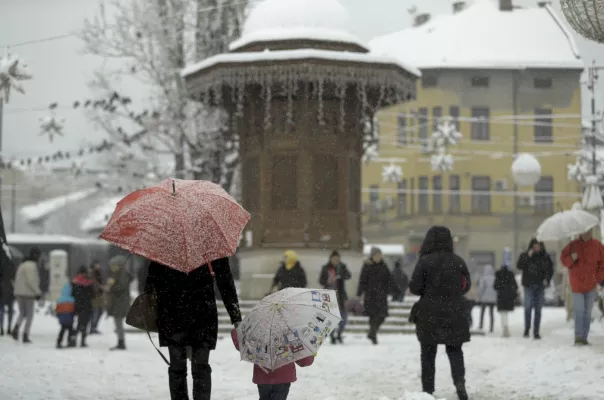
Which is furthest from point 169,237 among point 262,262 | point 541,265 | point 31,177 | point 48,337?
point 31,177

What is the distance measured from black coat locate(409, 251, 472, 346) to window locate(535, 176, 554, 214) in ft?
168

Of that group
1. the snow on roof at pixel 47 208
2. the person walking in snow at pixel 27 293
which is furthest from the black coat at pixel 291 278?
the snow on roof at pixel 47 208

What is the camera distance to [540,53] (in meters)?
60.7

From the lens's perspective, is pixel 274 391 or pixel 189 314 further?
pixel 189 314

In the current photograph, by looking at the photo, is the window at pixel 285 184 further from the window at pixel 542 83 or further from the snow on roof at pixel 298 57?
the window at pixel 542 83

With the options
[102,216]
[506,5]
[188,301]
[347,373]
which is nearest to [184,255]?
[188,301]

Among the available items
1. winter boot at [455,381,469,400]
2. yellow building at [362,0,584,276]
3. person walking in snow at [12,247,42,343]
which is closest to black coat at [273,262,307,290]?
person walking in snow at [12,247,42,343]

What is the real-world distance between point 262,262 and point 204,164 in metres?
9.78

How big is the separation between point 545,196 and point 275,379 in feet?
182

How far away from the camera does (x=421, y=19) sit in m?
69.7

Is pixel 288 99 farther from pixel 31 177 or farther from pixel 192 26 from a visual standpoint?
pixel 31 177

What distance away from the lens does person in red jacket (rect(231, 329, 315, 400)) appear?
8.26 metres

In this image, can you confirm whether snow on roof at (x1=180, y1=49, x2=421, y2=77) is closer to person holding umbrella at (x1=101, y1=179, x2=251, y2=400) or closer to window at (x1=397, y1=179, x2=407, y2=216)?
person holding umbrella at (x1=101, y1=179, x2=251, y2=400)

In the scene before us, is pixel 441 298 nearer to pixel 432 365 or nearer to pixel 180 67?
pixel 432 365
